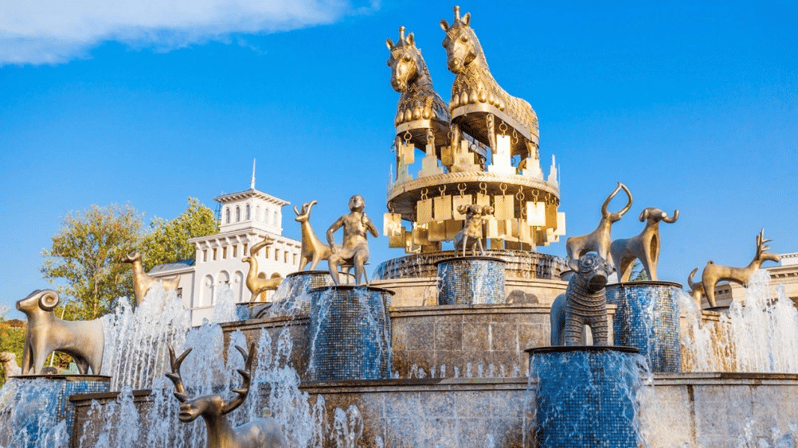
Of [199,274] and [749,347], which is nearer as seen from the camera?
[749,347]

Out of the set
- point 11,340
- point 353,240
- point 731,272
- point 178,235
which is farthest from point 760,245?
point 178,235

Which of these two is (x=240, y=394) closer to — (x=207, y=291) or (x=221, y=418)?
(x=221, y=418)

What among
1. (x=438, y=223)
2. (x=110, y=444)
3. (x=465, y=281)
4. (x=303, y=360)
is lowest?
(x=110, y=444)

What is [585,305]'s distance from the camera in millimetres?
10375

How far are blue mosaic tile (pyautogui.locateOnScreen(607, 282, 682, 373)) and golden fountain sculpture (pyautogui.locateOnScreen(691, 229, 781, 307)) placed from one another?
592 cm

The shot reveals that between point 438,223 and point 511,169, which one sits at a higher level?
point 511,169

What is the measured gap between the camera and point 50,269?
4528 cm

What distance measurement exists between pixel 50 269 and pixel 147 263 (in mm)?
9178

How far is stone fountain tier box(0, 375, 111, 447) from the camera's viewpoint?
41.8 ft

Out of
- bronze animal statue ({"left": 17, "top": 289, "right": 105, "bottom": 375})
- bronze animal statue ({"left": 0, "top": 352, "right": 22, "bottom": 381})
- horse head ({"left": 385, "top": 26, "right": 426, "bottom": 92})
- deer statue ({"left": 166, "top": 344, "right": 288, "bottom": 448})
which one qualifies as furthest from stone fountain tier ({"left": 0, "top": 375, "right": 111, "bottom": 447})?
horse head ({"left": 385, "top": 26, "right": 426, "bottom": 92})

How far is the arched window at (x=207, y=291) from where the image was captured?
65562mm

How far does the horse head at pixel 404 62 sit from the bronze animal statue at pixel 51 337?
11161mm

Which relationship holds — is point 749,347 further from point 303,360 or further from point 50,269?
point 50,269

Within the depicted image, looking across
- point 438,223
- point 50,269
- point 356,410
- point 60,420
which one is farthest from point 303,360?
point 50,269
